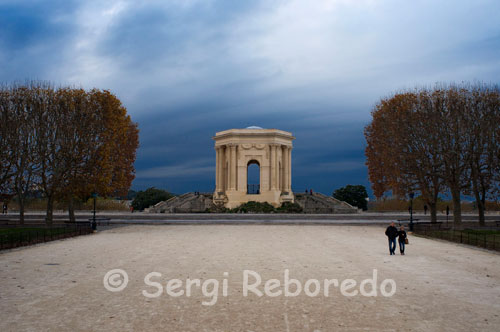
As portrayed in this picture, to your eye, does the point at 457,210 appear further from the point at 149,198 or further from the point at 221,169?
the point at 149,198

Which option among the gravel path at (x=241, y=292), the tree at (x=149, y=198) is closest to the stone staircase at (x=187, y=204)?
the tree at (x=149, y=198)

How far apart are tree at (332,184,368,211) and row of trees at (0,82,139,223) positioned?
37.3 metres

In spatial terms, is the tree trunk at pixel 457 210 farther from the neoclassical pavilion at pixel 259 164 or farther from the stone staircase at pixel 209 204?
the neoclassical pavilion at pixel 259 164

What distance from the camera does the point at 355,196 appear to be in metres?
61.5

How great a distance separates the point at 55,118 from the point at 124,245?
50.4ft

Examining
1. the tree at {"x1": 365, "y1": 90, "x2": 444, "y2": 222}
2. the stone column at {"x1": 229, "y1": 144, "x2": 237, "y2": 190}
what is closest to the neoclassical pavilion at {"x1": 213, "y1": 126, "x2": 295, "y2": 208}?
the stone column at {"x1": 229, "y1": 144, "x2": 237, "y2": 190}

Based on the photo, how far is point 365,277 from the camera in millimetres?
11977

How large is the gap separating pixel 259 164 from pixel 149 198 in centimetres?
1684

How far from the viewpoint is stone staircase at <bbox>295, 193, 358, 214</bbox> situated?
5356cm

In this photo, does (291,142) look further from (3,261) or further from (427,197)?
(3,261)

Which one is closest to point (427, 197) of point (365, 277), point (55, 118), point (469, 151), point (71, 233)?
point (469, 151)

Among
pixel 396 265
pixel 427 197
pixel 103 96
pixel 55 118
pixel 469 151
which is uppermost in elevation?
pixel 103 96

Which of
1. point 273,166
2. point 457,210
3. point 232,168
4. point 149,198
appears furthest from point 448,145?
point 149,198

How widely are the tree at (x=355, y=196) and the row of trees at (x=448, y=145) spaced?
87.8 feet
